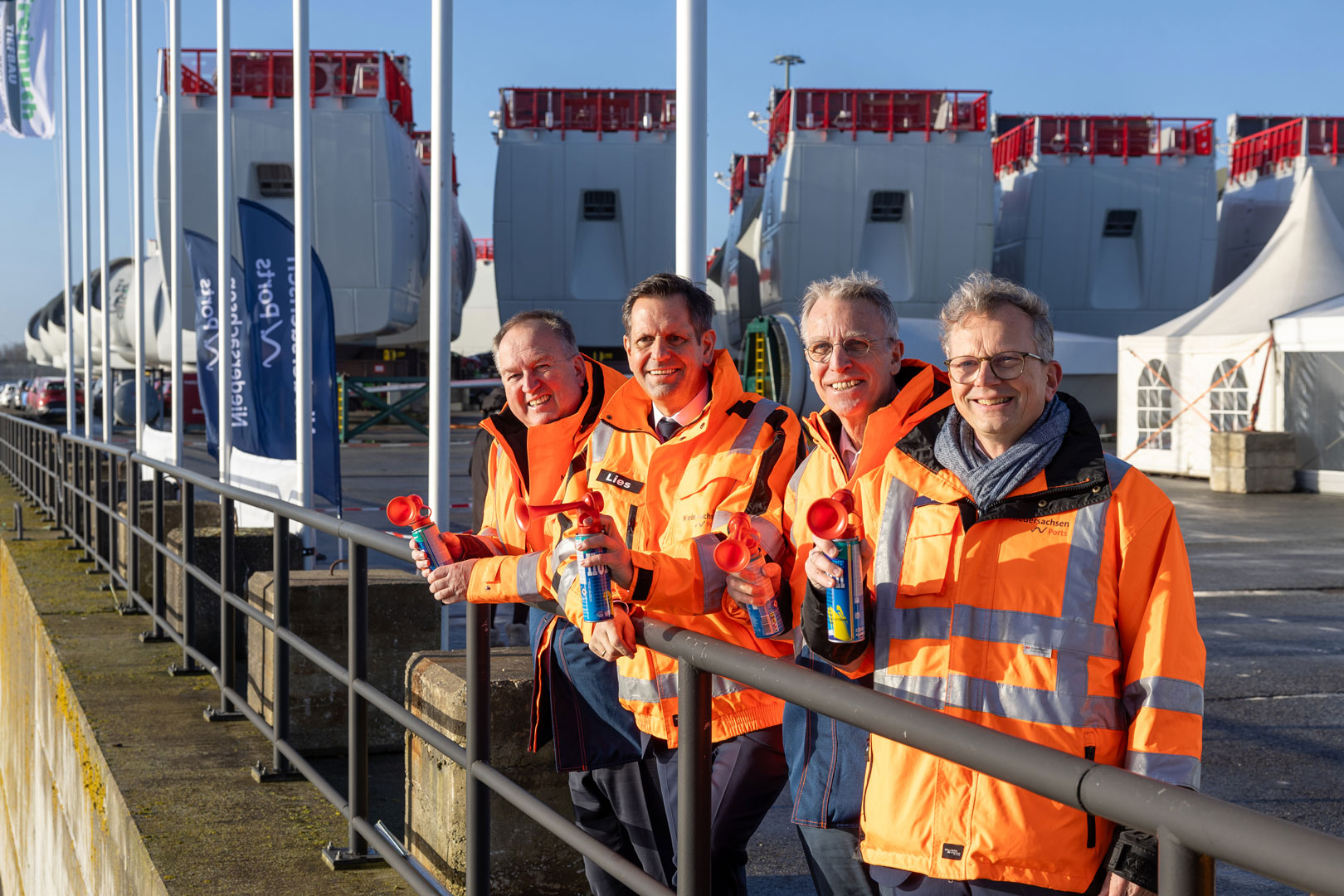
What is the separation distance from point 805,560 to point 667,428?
66 cm

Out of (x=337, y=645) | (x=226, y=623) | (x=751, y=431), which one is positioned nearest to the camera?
(x=751, y=431)

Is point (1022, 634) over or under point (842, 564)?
under

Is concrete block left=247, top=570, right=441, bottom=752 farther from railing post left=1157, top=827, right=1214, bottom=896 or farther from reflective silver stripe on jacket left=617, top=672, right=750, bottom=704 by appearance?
railing post left=1157, top=827, right=1214, bottom=896

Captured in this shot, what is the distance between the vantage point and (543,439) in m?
3.77

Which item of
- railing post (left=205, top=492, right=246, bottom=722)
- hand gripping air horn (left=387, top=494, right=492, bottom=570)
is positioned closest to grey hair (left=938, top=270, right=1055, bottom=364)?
hand gripping air horn (left=387, top=494, right=492, bottom=570)

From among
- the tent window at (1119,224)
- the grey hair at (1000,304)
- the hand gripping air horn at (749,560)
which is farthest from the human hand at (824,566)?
the tent window at (1119,224)

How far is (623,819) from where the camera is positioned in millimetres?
3262

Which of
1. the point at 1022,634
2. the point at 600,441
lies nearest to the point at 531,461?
the point at 600,441

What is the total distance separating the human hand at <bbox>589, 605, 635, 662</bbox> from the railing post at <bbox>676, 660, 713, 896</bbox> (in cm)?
26

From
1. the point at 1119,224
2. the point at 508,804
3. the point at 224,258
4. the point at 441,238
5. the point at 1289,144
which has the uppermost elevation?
the point at 1289,144

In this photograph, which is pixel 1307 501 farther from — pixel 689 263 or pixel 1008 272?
pixel 1008 272

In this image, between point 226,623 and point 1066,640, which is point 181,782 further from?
point 1066,640

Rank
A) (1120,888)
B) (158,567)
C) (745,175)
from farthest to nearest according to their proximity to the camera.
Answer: (745,175) < (158,567) < (1120,888)

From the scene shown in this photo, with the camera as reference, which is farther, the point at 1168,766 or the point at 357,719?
the point at 357,719
